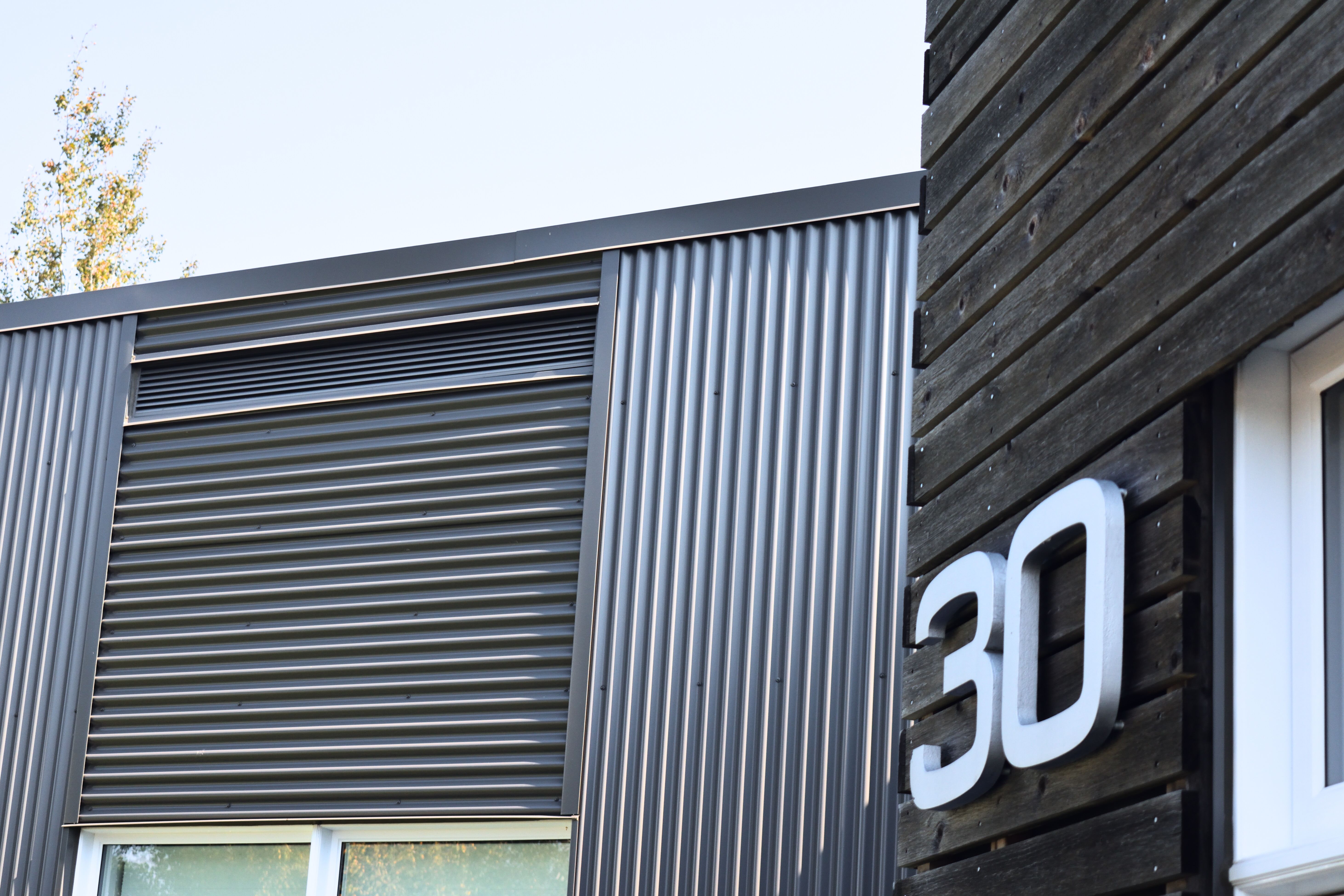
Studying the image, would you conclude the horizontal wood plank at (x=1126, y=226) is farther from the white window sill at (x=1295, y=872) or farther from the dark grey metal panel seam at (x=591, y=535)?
the dark grey metal panel seam at (x=591, y=535)

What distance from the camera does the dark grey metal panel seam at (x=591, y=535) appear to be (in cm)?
512

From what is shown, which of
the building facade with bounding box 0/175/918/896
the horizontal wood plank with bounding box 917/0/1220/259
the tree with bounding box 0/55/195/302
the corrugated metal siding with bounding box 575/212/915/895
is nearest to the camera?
the horizontal wood plank with bounding box 917/0/1220/259

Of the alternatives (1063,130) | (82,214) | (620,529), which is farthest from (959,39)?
(82,214)

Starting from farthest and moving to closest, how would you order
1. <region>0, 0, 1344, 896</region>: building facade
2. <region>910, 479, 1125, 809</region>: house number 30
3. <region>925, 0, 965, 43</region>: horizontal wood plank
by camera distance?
<region>925, 0, 965, 43</region>: horizontal wood plank
<region>0, 0, 1344, 896</region>: building facade
<region>910, 479, 1125, 809</region>: house number 30

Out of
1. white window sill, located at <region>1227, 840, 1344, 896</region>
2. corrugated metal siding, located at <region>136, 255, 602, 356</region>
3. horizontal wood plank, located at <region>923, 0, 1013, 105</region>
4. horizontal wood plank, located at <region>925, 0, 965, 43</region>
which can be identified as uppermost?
corrugated metal siding, located at <region>136, 255, 602, 356</region>

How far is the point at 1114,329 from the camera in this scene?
2.19 metres

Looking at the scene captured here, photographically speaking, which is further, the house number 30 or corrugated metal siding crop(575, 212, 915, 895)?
corrugated metal siding crop(575, 212, 915, 895)

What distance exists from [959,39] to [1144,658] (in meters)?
1.49

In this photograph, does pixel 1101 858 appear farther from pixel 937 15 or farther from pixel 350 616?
pixel 350 616

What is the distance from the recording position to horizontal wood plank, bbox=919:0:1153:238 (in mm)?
2363

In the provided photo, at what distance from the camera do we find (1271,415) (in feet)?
6.37

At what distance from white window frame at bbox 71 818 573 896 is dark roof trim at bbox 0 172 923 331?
212cm

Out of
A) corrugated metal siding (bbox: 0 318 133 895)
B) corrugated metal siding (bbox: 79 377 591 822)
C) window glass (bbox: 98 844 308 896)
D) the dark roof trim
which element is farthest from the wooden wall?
corrugated metal siding (bbox: 0 318 133 895)

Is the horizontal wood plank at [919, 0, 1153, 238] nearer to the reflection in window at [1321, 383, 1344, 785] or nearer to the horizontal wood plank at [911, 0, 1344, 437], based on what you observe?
the horizontal wood plank at [911, 0, 1344, 437]
